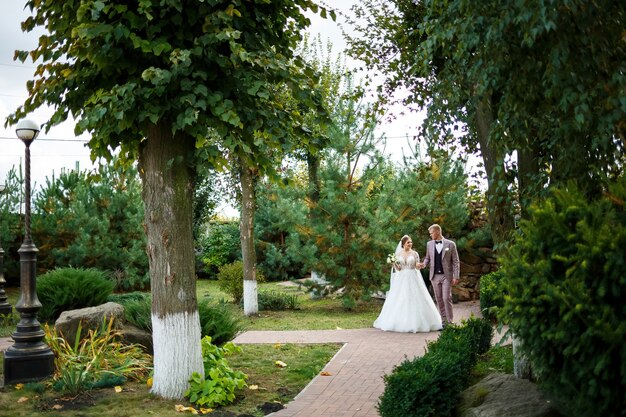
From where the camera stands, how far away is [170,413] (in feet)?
25.1

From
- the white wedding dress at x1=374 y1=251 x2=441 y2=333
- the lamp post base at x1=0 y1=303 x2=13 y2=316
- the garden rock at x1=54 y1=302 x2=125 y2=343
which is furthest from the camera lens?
the lamp post base at x1=0 y1=303 x2=13 y2=316

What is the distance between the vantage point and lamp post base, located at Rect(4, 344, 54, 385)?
9.43 meters

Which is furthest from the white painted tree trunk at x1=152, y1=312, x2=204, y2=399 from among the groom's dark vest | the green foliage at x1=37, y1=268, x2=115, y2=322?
the green foliage at x1=37, y1=268, x2=115, y2=322

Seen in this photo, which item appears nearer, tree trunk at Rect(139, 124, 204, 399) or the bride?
tree trunk at Rect(139, 124, 204, 399)

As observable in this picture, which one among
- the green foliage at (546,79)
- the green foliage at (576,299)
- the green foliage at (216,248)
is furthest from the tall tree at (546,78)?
the green foliage at (216,248)

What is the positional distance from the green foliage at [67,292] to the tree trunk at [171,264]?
310 inches

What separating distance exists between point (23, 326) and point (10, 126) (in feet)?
9.84

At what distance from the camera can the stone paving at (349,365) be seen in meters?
7.70

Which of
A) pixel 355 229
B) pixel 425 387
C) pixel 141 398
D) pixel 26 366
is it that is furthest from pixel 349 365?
Answer: pixel 355 229

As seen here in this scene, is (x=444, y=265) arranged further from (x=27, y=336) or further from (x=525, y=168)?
(x=27, y=336)

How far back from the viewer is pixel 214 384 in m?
8.08

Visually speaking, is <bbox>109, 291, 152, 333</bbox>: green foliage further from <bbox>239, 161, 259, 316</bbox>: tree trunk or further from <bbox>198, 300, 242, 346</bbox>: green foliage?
<bbox>239, 161, 259, 316</bbox>: tree trunk

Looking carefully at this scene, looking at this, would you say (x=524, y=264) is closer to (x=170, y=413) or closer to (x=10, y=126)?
(x=170, y=413)

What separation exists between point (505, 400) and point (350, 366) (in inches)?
174
